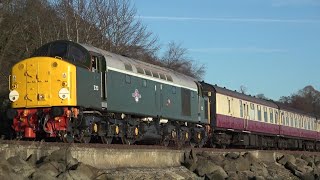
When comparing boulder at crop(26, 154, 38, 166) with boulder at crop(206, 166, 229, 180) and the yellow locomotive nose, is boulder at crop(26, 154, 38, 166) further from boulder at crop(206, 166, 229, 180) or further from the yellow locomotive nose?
boulder at crop(206, 166, 229, 180)

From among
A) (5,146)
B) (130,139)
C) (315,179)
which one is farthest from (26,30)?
(5,146)

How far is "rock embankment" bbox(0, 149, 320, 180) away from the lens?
1256 centimetres

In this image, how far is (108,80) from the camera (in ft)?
62.4

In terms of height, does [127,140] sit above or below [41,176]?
above

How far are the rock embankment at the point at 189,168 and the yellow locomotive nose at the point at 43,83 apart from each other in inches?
120

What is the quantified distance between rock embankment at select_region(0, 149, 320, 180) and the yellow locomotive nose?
304 centimetres

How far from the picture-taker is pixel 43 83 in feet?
57.1

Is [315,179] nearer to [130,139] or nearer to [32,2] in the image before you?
[130,139]

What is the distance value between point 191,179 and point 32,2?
2536 cm

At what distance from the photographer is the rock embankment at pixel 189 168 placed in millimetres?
12562

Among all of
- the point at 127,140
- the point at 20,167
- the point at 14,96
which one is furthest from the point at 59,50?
the point at 20,167

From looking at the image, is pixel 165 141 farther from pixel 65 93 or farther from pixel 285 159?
pixel 285 159

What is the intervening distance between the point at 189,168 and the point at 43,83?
6.98m

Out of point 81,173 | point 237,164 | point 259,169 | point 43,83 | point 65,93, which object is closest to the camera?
point 81,173
